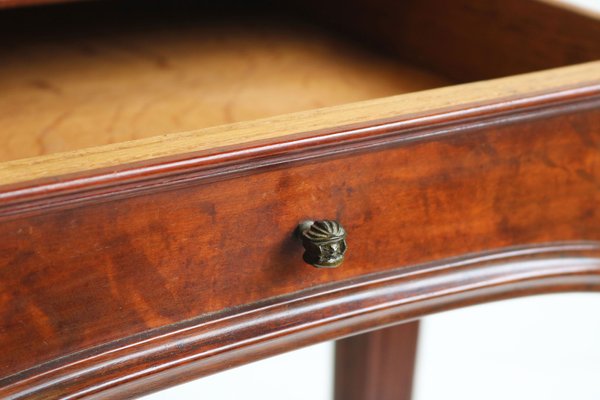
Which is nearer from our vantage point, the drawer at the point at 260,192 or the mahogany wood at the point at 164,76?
the drawer at the point at 260,192

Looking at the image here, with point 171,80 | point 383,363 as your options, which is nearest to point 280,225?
point 171,80

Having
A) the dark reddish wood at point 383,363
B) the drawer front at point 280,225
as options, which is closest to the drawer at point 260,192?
the drawer front at point 280,225

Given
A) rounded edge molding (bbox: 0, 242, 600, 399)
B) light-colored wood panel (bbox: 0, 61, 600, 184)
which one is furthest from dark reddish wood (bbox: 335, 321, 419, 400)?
light-colored wood panel (bbox: 0, 61, 600, 184)

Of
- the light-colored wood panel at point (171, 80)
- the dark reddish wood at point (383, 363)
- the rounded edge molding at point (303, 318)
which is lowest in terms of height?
the rounded edge molding at point (303, 318)

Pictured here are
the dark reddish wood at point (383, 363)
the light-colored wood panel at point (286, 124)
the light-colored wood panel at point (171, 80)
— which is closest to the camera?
the light-colored wood panel at point (286, 124)

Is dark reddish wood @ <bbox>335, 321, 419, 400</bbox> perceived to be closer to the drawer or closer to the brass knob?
the drawer

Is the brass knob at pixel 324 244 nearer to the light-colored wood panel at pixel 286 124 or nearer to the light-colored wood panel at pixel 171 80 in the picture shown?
the light-colored wood panel at pixel 286 124
